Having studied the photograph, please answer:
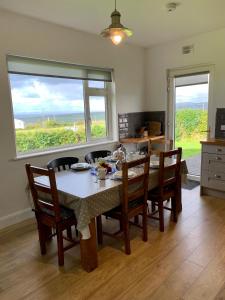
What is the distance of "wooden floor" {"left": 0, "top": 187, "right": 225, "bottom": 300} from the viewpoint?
1.90 m

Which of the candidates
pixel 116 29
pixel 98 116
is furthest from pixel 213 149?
pixel 116 29

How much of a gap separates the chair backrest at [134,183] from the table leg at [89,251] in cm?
36

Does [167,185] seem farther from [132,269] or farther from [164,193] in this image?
[132,269]

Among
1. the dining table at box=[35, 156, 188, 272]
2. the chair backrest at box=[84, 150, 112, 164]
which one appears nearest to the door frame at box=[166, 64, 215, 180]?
the chair backrest at box=[84, 150, 112, 164]

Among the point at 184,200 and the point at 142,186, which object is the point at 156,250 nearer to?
the point at 142,186

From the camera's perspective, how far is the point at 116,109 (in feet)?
14.5

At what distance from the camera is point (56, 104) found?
144 inches

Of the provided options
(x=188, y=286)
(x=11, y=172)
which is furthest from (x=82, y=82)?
(x=188, y=286)

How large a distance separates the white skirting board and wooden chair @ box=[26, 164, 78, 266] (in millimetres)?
895

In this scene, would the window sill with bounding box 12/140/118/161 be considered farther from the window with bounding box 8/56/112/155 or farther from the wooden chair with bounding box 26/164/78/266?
the wooden chair with bounding box 26/164/78/266

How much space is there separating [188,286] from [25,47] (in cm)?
316

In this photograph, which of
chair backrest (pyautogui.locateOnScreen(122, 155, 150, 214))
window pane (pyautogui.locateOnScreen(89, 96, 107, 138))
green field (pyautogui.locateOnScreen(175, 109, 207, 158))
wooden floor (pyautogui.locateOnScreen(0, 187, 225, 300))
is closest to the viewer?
wooden floor (pyautogui.locateOnScreen(0, 187, 225, 300))

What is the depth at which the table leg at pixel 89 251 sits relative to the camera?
2.11 meters

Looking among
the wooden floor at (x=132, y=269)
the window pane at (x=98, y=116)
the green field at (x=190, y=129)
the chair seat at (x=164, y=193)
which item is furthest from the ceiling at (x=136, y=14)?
the wooden floor at (x=132, y=269)
